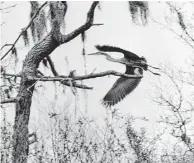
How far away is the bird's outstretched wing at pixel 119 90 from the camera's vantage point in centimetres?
567

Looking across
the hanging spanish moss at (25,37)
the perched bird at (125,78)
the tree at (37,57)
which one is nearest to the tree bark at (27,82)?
the tree at (37,57)

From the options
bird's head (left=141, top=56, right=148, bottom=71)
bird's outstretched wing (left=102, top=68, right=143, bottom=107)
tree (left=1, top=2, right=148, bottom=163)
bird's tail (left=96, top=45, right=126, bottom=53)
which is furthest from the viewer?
bird's outstretched wing (left=102, top=68, right=143, bottom=107)

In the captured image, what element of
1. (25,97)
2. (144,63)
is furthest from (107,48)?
(25,97)

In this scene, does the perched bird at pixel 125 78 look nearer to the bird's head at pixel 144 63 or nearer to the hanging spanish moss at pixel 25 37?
the bird's head at pixel 144 63

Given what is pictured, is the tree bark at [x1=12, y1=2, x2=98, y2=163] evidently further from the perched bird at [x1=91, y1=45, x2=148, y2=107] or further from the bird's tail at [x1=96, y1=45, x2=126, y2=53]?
the perched bird at [x1=91, y1=45, x2=148, y2=107]

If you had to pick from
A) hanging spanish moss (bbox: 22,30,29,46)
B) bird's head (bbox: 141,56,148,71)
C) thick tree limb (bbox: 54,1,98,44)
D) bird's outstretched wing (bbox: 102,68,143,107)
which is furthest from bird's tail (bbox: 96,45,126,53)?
hanging spanish moss (bbox: 22,30,29,46)

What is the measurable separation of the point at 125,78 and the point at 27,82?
1.53 meters

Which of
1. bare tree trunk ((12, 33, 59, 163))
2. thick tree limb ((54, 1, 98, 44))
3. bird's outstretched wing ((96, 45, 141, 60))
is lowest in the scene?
bare tree trunk ((12, 33, 59, 163))

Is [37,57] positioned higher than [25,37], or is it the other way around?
[25,37]

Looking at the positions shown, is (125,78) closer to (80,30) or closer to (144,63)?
(144,63)

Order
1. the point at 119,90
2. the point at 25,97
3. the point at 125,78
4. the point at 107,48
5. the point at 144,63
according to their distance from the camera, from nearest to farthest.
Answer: the point at 25,97 → the point at 144,63 → the point at 107,48 → the point at 125,78 → the point at 119,90

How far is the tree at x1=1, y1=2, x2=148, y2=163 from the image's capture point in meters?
4.42

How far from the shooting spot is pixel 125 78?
18.1 ft

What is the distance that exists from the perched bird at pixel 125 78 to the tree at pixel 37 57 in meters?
0.38
